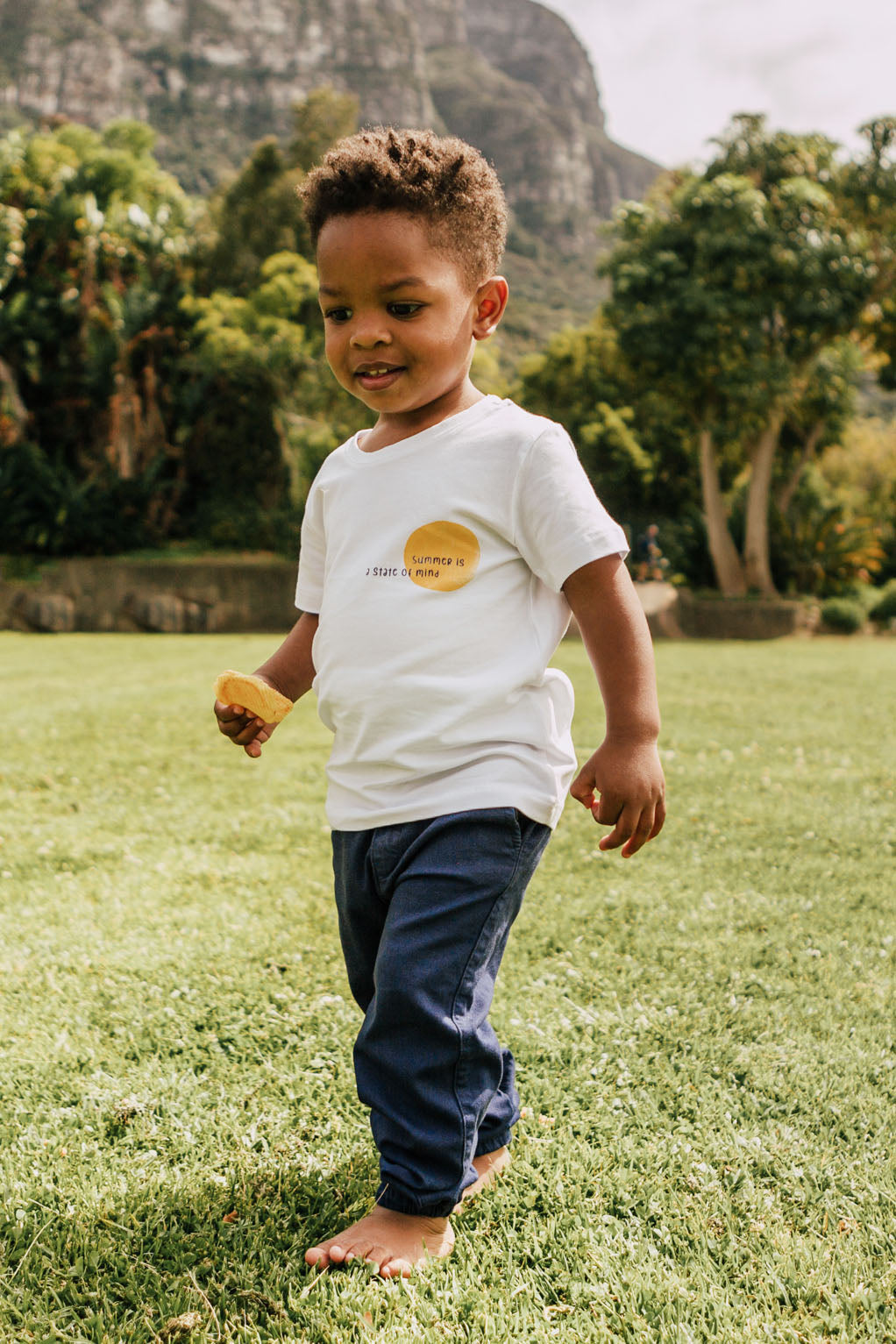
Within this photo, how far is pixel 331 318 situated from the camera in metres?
1.89

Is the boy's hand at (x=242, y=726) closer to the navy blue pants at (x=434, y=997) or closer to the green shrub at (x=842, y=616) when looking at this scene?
the navy blue pants at (x=434, y=997)

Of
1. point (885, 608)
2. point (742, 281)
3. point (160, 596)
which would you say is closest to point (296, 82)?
point (742, 281)

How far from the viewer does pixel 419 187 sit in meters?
1.78

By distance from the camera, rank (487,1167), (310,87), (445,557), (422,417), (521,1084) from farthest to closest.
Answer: (310,87) < (521,1084) < (487,1167) < (422,417) < (445,557)

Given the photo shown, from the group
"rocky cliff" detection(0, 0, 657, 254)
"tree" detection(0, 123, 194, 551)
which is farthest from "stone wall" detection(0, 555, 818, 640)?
"rocky cliff" detection(0, 0, 657, 254)

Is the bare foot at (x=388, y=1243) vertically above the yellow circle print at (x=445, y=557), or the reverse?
the yellow circle print at (x=445, y=557)

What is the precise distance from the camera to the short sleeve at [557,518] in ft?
5.67

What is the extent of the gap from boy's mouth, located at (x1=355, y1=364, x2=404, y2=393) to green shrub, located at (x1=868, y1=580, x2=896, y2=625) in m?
19.7

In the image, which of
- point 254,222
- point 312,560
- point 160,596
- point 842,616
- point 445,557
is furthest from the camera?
point 254,222

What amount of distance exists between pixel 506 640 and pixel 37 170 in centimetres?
2354

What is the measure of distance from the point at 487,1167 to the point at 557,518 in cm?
127

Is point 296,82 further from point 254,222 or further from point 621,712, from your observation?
point 621,712

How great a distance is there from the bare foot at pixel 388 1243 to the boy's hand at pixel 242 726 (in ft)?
2.85

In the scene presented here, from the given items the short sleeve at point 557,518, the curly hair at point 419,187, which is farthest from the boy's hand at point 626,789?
the curly hair at point 419,187
